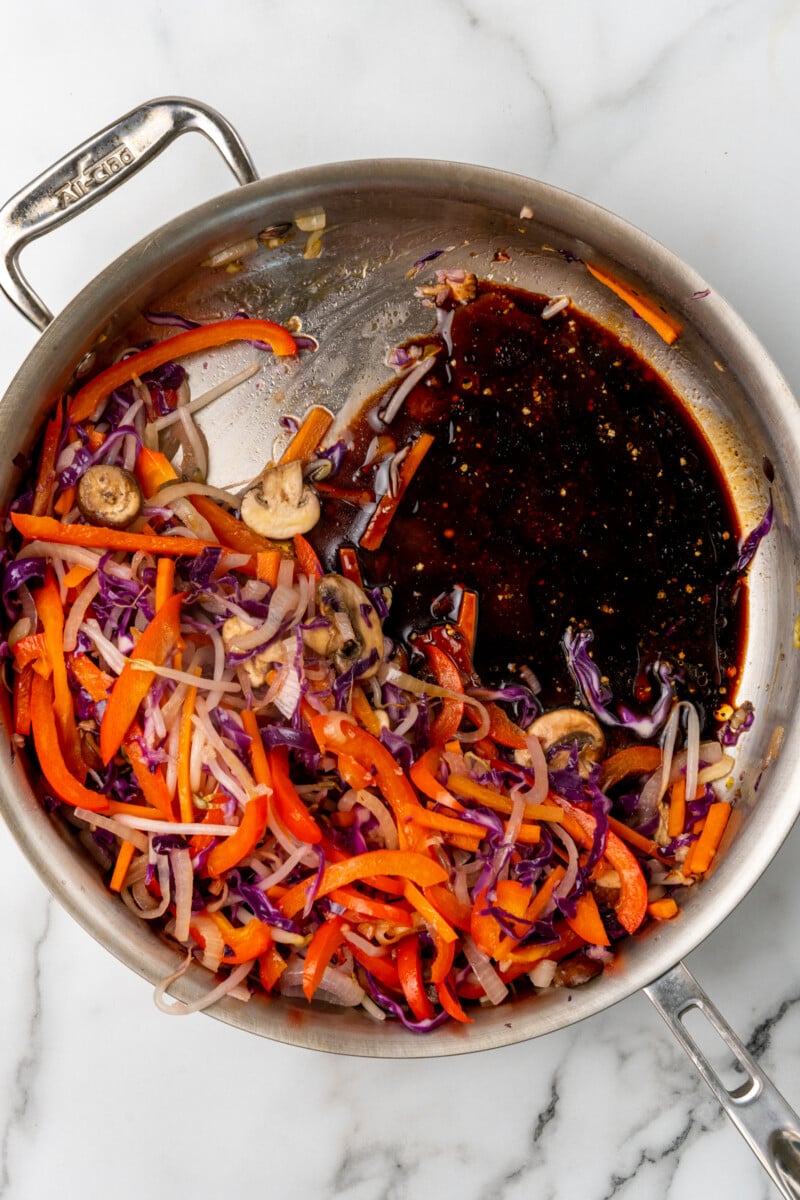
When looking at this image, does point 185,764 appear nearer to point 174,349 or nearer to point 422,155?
point 174,349

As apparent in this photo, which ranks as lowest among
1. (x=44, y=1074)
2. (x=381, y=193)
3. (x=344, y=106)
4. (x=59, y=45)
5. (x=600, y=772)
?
(x=44, y=1074)

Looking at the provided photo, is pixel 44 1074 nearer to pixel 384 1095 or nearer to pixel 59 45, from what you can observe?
pixel 384 1095

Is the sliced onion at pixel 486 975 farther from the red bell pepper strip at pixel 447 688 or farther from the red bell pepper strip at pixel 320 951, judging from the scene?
the red bell pepper strip at pixel 447 688

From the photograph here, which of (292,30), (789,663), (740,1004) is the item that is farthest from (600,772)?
(292,30)

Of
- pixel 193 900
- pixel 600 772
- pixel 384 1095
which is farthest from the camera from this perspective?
pixel 384 1095

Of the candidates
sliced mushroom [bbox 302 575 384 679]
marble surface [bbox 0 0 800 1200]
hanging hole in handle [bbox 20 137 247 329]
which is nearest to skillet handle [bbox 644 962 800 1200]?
marble surface [bbox 0 0 800 1200]

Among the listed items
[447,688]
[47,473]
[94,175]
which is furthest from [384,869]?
[94,175]
